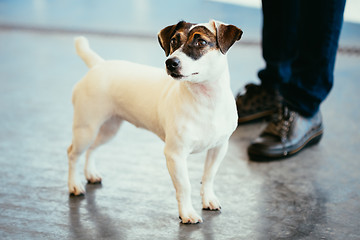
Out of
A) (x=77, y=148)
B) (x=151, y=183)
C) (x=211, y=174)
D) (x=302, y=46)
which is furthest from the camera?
(x=302, y=46)

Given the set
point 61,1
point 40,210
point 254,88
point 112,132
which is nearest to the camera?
point 40,210

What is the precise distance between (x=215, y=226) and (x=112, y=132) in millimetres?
676

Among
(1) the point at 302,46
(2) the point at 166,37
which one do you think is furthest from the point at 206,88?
(1) the point at 302,46

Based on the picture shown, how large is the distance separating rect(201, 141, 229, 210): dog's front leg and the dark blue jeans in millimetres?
846

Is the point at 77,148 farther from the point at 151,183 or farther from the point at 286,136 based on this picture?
the point at 286,136

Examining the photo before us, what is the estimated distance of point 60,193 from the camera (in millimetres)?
1979

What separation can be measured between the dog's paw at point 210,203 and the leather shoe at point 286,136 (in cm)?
58

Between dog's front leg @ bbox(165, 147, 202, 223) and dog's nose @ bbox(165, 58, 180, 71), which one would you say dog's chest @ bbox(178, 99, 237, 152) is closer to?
dog's front leg @ bbox(165, 147, 202, 223)

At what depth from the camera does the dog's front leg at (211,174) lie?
179 centimetres

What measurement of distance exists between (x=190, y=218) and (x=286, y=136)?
2.97ft

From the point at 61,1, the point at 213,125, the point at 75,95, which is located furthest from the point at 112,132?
the point at 61,1

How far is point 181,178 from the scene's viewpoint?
165cm

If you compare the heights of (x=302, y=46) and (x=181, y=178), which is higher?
(x=302, y=46)

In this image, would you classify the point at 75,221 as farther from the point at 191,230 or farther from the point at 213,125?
the point at 213,125
